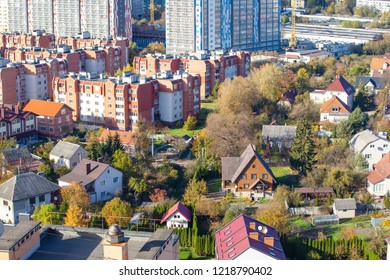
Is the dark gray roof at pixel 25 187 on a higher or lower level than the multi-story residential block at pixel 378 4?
lower

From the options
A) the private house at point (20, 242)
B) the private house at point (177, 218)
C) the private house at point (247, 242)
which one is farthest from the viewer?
the private house at point (177, 218)

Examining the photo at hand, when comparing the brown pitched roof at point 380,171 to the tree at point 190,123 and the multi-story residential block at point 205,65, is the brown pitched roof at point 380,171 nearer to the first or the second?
the tree at point 190,123

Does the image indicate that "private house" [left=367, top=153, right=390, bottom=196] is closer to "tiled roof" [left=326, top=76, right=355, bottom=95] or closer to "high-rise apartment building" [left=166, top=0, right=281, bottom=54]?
"tiled roof" [left=326, top=76, right=355, bottom=95]

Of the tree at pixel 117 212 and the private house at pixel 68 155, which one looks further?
the private house at pixel 68 155

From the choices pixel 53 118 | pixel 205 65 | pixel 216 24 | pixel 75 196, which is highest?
pixel 216 24

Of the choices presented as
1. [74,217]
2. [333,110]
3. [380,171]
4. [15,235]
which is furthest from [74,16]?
[15,235]

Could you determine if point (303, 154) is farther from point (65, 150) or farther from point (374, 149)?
point (65, 150)

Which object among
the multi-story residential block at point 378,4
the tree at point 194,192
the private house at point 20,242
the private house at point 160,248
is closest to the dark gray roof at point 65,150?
the tree at point 194,192
